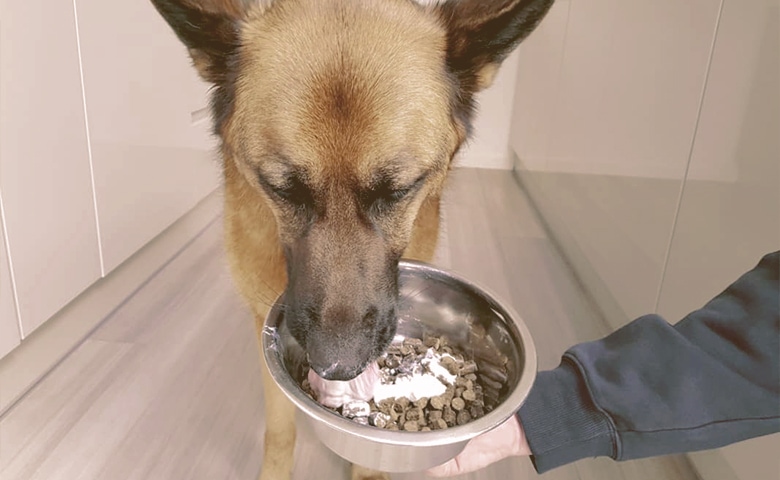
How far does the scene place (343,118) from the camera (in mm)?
806

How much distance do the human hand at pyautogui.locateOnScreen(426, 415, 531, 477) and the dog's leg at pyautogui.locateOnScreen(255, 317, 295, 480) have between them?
1.30 feet

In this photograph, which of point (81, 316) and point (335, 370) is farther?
point (81, 316)

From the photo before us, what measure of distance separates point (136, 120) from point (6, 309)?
2.34 feet

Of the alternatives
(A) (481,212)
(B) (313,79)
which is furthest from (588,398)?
(A) (481,212)

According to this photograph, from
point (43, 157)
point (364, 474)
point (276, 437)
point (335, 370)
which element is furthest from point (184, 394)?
point (335, 370)

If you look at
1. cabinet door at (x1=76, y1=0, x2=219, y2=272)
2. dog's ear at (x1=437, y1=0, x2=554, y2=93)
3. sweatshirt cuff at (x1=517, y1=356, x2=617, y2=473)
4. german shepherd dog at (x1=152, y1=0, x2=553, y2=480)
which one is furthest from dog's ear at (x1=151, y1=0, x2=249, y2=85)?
sweatshirt cuff at (x1=517, y1=356, x2=617, y2=473)

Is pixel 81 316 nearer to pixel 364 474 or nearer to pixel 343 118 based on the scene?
pixel 364 474

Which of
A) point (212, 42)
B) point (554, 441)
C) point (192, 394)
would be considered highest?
point (212, 42)

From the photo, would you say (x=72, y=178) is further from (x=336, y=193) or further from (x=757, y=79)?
(x=757, y=79)

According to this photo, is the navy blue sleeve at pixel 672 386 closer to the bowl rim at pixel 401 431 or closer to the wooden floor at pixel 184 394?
the bowl rim at pixel 401 431

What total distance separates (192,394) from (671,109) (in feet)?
4.42

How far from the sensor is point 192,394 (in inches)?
57.2

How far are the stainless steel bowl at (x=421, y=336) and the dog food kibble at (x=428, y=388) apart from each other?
0.10ft

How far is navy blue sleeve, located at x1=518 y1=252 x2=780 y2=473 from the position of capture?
68 centimetres
